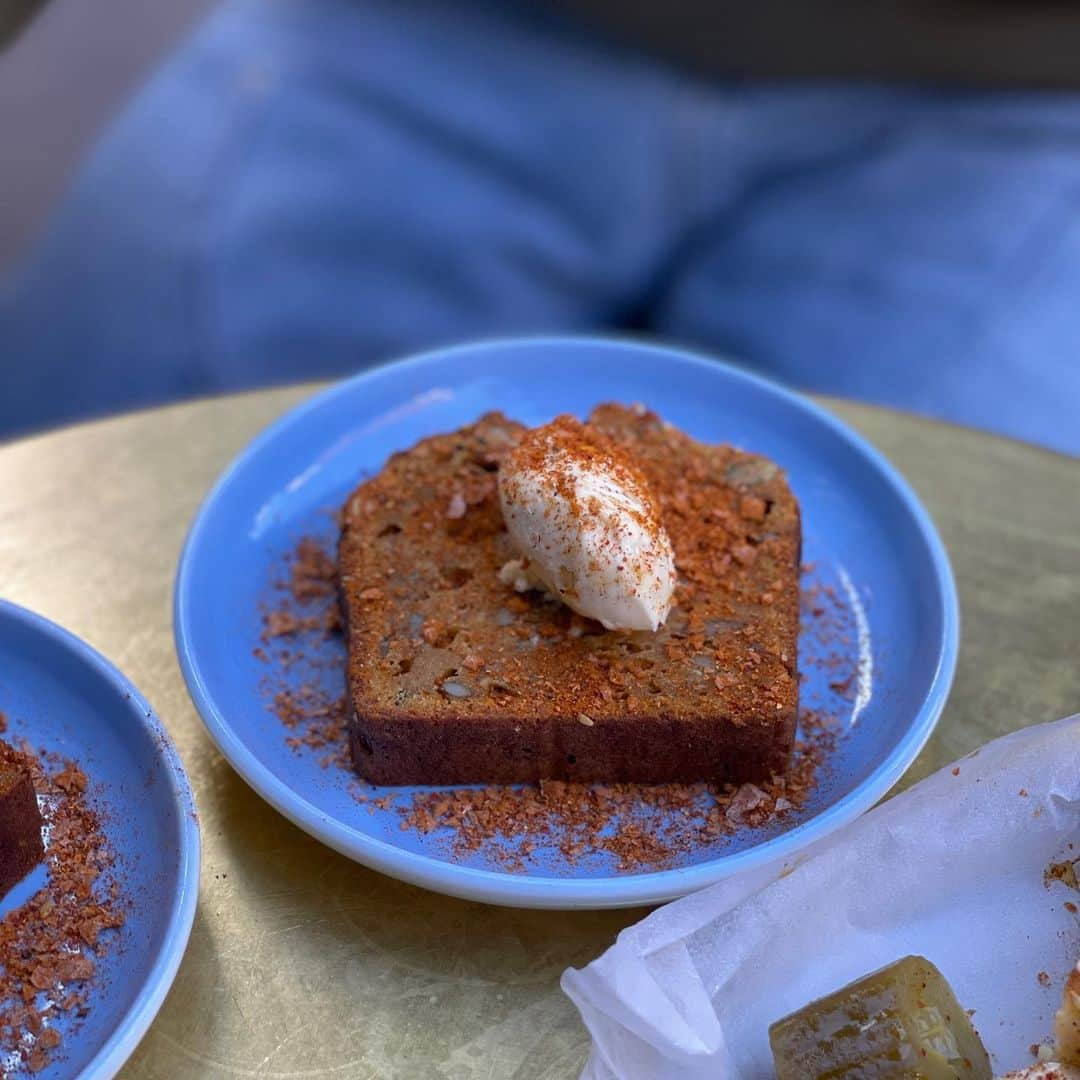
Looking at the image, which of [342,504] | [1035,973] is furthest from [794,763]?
[342,504]

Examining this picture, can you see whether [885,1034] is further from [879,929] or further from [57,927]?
[57,927]

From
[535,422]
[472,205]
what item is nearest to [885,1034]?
[535,422]

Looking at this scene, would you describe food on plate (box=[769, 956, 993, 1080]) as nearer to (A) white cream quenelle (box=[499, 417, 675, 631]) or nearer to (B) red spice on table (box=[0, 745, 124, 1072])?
(A) white cream quenelle (box=[499, 417, 675, 631])

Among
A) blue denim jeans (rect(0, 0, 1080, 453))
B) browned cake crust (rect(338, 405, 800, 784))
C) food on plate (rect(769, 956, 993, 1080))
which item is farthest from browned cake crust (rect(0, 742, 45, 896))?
blue denim jeans (rect(0, 0, 1080, 453))

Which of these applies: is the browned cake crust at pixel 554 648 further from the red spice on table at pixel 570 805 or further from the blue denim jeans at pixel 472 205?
the blue denim jeans at pixel 472 205

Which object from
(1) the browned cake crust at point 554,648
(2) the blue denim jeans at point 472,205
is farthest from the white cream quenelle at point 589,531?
(2) the blue denim jeans at point 472,205
